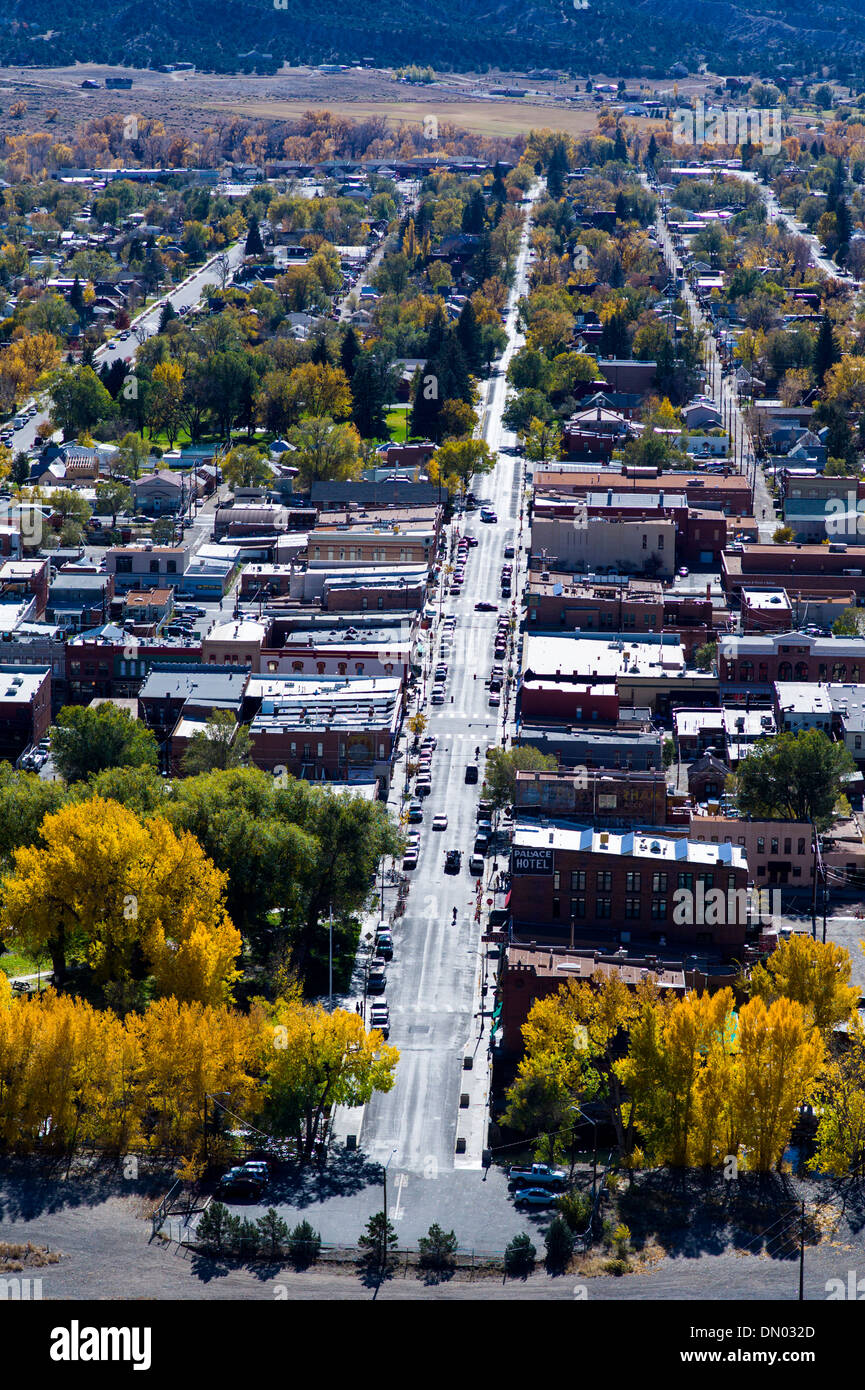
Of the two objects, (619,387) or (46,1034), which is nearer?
(46,1034)

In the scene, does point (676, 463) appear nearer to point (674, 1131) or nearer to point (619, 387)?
point (619, 387)

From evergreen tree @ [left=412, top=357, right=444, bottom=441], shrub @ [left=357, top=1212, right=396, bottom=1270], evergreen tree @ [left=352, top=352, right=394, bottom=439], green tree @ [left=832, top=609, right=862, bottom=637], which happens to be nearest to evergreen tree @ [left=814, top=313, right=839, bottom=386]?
evergreen tree @ [left=412, top=357, right=444, bottom=441]

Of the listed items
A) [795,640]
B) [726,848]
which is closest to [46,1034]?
[726,848]

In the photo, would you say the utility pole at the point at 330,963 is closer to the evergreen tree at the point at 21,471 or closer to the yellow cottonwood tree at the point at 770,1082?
the yellow cottonwood tree at the point at 770,1082

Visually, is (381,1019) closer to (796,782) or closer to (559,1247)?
(559,1247)

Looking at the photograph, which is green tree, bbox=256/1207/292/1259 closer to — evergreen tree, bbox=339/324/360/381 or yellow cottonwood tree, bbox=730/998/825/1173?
yellow cottonwood tree, bbox=730/998/825/1173

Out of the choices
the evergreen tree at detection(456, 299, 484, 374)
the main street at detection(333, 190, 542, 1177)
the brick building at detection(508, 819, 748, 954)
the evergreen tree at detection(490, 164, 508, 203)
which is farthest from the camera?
the evergreen tree at detection(490, 164, 508, 203)

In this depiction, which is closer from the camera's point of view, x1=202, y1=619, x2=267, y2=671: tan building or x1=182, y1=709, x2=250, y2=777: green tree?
x1=182, y1=709, x2=250, y2=777: green tree
